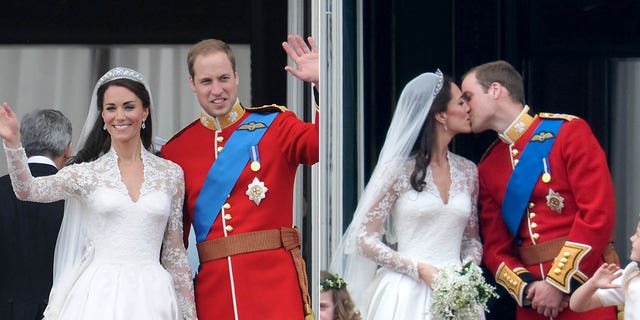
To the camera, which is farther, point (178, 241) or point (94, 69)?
point (94, 69)

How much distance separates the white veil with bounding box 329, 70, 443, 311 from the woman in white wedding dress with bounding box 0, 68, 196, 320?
0.60m

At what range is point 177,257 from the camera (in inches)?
261

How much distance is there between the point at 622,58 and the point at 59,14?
278 centimetres

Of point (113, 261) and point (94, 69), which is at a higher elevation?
point (94, 69)

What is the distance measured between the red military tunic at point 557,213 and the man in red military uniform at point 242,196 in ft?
2.28

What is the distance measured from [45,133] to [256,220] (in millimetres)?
1170

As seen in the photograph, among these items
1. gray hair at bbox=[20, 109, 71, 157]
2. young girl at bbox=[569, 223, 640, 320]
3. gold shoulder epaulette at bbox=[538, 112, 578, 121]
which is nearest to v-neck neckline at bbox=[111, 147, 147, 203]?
gray hair at bbox=[20, 109, 71, 157]

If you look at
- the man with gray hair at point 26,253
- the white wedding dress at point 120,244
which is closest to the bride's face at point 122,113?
the white wedding dress at point 120,244

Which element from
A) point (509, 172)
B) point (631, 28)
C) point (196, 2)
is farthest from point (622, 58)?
point (196, 2)

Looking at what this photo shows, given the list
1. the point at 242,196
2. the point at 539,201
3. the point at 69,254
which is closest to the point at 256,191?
the point at 242,196

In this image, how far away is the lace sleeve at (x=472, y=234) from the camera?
6.55 metres

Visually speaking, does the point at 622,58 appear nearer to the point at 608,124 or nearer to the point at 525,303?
the point at 608,124

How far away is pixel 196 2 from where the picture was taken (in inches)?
325

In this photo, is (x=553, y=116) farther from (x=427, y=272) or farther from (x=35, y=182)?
(x=35, y=182)
